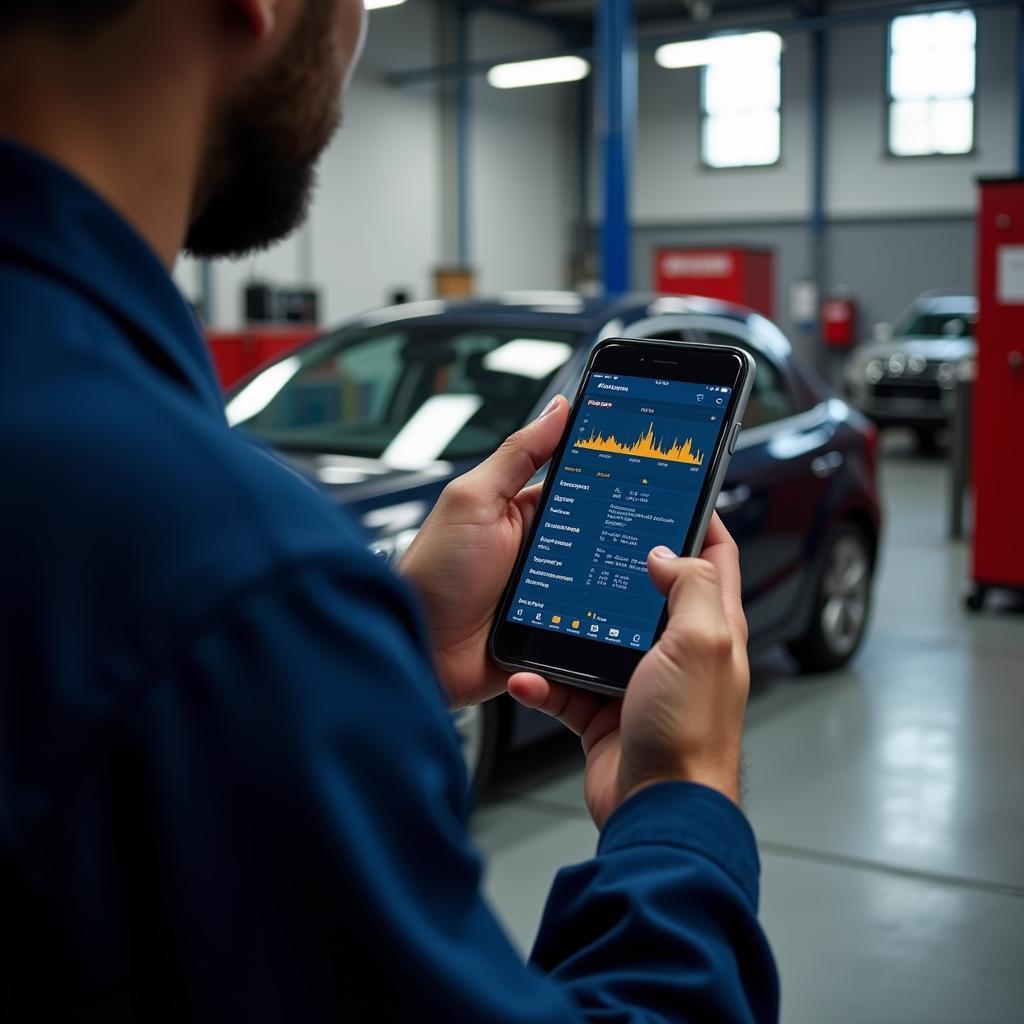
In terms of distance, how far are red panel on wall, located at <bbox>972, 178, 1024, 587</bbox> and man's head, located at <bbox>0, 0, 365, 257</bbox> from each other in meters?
6.20

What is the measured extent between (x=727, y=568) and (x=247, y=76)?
672mm

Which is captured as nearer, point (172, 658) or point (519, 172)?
point (172, 658)

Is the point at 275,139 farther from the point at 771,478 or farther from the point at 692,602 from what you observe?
the point at 771,478

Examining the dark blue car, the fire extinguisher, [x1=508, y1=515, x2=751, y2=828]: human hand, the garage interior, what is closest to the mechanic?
[x1=508, y1=515, x2=751, y2=828]: human hand

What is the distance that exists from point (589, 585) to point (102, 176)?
0.85 meters

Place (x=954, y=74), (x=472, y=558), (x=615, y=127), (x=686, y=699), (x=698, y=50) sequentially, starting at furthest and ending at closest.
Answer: (x=954, y=74), (x=698, y=50), (x=615, y=127), (x=472, y=558), (x=686, y=699)

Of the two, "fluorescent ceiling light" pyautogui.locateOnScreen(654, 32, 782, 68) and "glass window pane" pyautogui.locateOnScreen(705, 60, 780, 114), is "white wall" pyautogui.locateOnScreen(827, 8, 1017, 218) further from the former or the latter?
"fluorescent ceiling light" pyautogui.locateOnScreen(654, 32, 782, 68)

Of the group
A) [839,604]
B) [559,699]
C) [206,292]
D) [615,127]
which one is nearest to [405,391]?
[839,604]

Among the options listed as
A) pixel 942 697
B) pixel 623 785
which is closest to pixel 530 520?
pixel 623 785

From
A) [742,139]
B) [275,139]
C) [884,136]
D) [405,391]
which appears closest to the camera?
[275,139]

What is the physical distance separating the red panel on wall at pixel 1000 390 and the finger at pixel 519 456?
5.67 meters

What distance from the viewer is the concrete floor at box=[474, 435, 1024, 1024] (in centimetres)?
313

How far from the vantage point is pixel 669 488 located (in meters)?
1.47

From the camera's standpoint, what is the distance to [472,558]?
4.86ft
